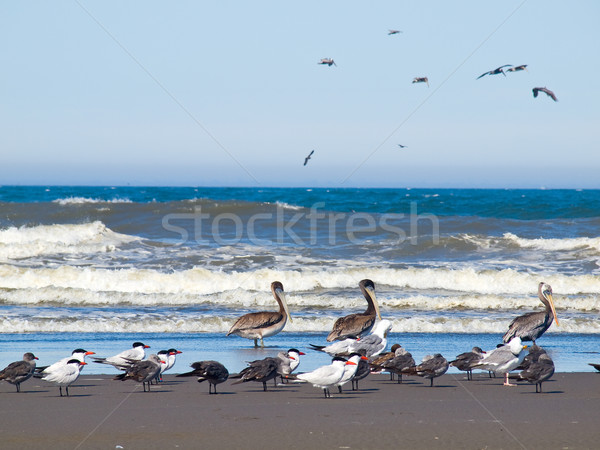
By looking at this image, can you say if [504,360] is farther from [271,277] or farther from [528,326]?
[271,277]

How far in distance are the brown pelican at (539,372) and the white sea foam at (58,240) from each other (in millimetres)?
18591

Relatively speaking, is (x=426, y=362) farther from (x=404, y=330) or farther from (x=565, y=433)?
(x=404, y=330)

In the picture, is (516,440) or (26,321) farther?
(26,321)

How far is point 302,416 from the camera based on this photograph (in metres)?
6.98

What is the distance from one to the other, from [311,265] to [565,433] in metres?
16.1

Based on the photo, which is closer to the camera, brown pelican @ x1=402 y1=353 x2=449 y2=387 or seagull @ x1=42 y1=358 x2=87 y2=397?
seagull @ x1=42 y1=358 x2=87 y2=397

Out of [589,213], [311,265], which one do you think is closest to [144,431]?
[311,265]

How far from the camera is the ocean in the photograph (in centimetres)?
1282

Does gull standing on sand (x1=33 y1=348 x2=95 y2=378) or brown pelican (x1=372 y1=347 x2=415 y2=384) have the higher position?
gull standing on sand (x1=33 y1=348 x2=95 y2=378)

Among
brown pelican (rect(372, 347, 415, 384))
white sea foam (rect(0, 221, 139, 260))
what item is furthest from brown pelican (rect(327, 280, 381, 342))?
white sea foam (rect(0, 221, 139, 260))

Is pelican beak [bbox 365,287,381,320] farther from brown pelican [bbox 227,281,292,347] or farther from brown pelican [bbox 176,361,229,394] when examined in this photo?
brown pelican [bbox 176,361,229,394]

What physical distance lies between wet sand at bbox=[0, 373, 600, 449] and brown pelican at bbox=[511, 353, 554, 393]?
0.16 metres

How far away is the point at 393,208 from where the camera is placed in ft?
162

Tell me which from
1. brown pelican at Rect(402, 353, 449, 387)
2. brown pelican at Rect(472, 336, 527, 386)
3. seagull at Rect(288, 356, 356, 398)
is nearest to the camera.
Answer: seagull at Rect(288, 356, 356, 398)
